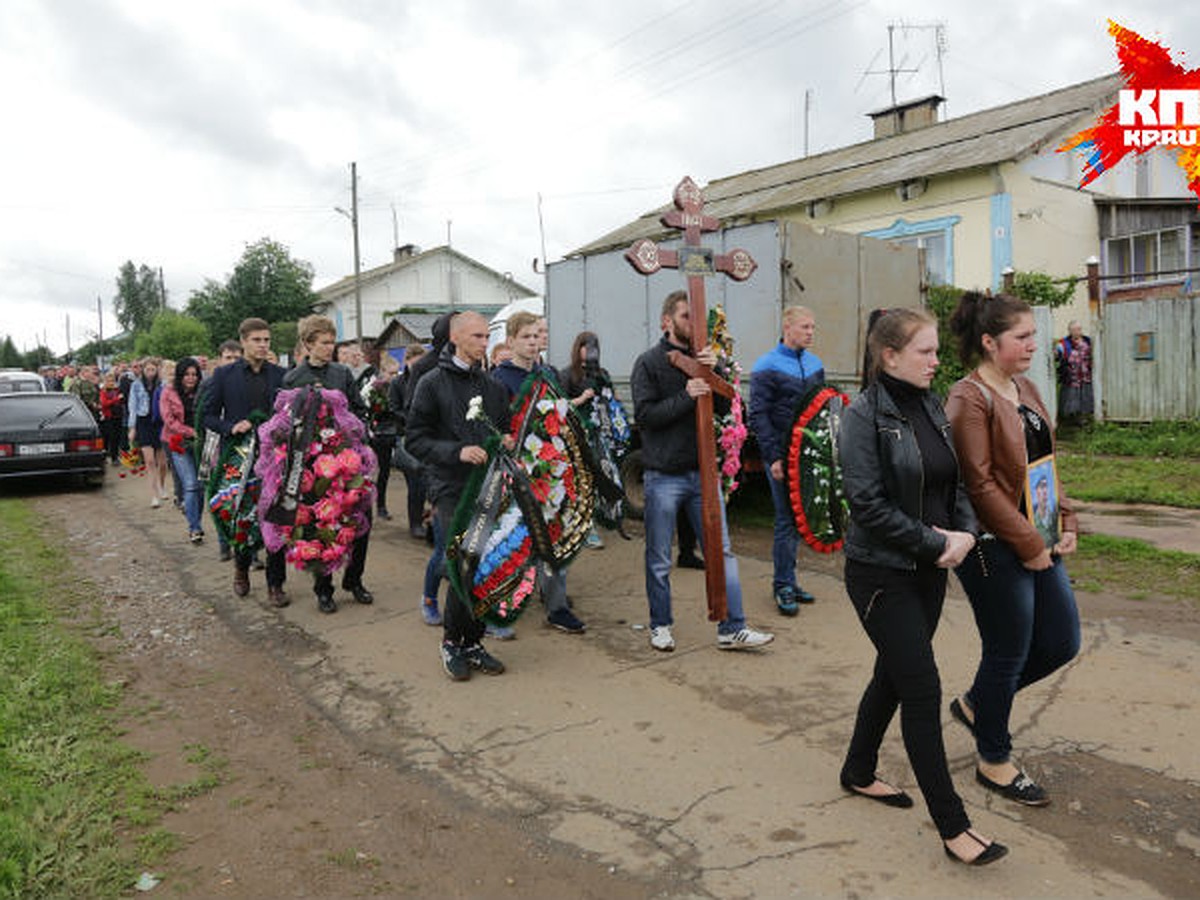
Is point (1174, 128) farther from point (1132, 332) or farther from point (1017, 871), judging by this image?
point (1017, 871)

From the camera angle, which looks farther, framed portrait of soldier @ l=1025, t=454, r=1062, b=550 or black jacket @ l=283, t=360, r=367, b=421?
black jacket @ l=283, t=360, r=367, b=421

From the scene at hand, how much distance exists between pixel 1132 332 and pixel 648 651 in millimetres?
12073

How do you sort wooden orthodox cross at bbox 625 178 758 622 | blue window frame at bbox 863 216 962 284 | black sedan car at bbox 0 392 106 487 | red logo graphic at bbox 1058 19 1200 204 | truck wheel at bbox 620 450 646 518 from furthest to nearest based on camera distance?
blue window frame at bbox 863 216 962 284 → red logo graphic at bbox 1058 19 1200 204 → black sedan car at bbox 0 392 106 487 → truck wheel at bbox 620 450 646 518 → wooden orthodox cross at bbox 625 178 758 622

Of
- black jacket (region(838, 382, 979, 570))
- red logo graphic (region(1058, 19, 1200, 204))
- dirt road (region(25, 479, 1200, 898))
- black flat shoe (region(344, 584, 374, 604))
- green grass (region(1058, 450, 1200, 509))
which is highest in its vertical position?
red logo graphic (region(1058, 19, 1200, 204))

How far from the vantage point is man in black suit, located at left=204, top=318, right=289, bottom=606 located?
6.68m

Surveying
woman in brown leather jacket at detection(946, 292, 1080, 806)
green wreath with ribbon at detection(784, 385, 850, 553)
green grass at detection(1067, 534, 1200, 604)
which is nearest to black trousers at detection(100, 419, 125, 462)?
green wreath with ribbon at detection(784, 385, 850, 553)

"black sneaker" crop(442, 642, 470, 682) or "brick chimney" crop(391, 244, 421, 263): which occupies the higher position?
"brick chimney" crop(391, 244, 421, 263)

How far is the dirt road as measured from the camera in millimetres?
2963

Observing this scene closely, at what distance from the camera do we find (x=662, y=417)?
483cm

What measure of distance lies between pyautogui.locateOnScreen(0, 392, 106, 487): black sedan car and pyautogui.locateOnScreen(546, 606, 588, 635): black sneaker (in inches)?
396

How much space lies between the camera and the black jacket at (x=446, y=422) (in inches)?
190

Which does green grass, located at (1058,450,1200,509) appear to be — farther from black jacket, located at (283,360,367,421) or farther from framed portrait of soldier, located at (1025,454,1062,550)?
black jacket, located at (283,360,367,421)

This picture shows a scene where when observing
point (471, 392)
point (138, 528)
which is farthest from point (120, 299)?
point (471, 392)

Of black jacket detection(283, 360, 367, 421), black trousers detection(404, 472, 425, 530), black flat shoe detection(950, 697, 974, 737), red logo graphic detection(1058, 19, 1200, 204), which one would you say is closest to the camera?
black flat shoe detection(950, 697, 974, 737)
